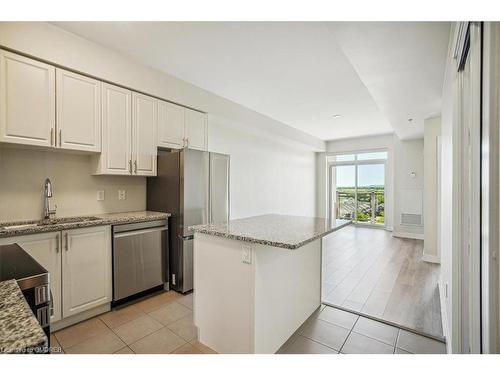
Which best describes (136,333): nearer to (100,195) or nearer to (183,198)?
(183,198)

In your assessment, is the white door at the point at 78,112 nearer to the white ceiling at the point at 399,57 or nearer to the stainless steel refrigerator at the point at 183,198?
the stainless steel refrigerator at the point at 183,198

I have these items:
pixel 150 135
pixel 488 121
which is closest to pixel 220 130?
pixel 150 135

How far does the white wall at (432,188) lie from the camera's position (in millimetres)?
4008

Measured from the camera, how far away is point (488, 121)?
0.79 meters

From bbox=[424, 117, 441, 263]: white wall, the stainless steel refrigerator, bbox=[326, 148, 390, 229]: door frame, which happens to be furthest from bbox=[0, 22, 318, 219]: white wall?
bbox=[424, 117, 441, 263]: white wall

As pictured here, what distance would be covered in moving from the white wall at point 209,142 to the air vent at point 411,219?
263 cm

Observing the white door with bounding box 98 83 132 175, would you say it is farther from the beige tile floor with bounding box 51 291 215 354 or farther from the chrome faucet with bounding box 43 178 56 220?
the beige tile floor with bounding box 51 291 215 354

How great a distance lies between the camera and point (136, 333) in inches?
79.4

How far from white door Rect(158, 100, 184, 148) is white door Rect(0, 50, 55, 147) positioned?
3.59ft

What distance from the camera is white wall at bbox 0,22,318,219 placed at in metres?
2.15

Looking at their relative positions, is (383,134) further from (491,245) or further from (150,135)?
(491,245)

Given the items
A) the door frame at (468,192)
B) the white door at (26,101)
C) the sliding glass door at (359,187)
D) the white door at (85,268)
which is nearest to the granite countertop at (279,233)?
the door frame at (468,192)

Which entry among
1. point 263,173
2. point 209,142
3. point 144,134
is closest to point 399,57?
point 144,134

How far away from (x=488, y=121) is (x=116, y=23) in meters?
2.76
